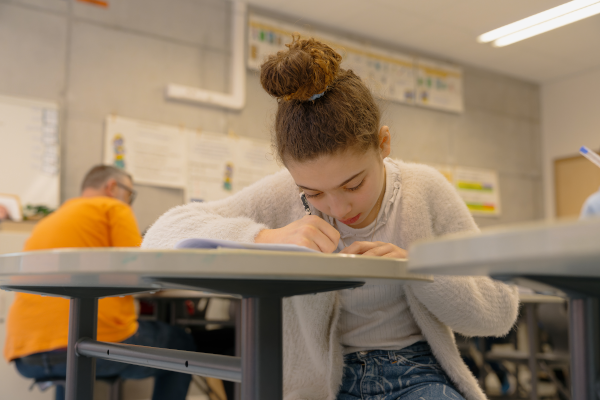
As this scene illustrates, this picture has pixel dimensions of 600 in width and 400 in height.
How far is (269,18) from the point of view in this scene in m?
4.07

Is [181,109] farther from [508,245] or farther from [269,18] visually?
[508,245]

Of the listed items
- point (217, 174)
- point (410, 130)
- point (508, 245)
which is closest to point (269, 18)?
point (217, 174)

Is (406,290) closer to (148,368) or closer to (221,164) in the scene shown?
(148,368)

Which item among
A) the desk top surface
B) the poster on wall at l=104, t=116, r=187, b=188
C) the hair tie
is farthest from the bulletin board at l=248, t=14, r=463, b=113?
the desk top surface

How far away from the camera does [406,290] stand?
1067mm

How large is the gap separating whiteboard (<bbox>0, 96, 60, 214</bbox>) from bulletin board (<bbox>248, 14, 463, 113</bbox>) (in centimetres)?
154

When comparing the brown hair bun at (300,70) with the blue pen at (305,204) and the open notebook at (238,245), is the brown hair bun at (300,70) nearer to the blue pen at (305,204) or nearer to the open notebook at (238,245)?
the blue pen at (305,204)

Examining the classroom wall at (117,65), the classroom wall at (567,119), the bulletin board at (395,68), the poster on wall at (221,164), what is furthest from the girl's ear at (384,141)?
the classroom wall at (567,119)

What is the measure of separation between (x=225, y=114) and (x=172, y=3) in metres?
0.81

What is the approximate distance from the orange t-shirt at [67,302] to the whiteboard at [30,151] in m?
1.03

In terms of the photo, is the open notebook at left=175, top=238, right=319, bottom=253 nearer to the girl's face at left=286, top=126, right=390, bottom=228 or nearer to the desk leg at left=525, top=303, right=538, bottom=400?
the girl's face at left=286, top=126, right=390, bottom=228

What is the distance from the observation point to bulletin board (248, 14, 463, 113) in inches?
159

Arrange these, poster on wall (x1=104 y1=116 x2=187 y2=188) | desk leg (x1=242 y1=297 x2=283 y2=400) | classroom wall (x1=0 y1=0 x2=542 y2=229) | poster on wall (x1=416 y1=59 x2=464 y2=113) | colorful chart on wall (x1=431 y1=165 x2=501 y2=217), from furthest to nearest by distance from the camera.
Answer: colorful chart on wall (x1=431 y1=165 x2=501 y2=217) < poster on wall (x1=416 y1=59 x2=464 y2=113) < poster on wall (x1=104 y1=116 x2=187 y2=188) < classroom wall (x1=0 y1=0 x2=542 y2=229) < desk leg (x1=242 y1=297 x2=283 y2=400)

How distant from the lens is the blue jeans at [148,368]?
6.38 feet
